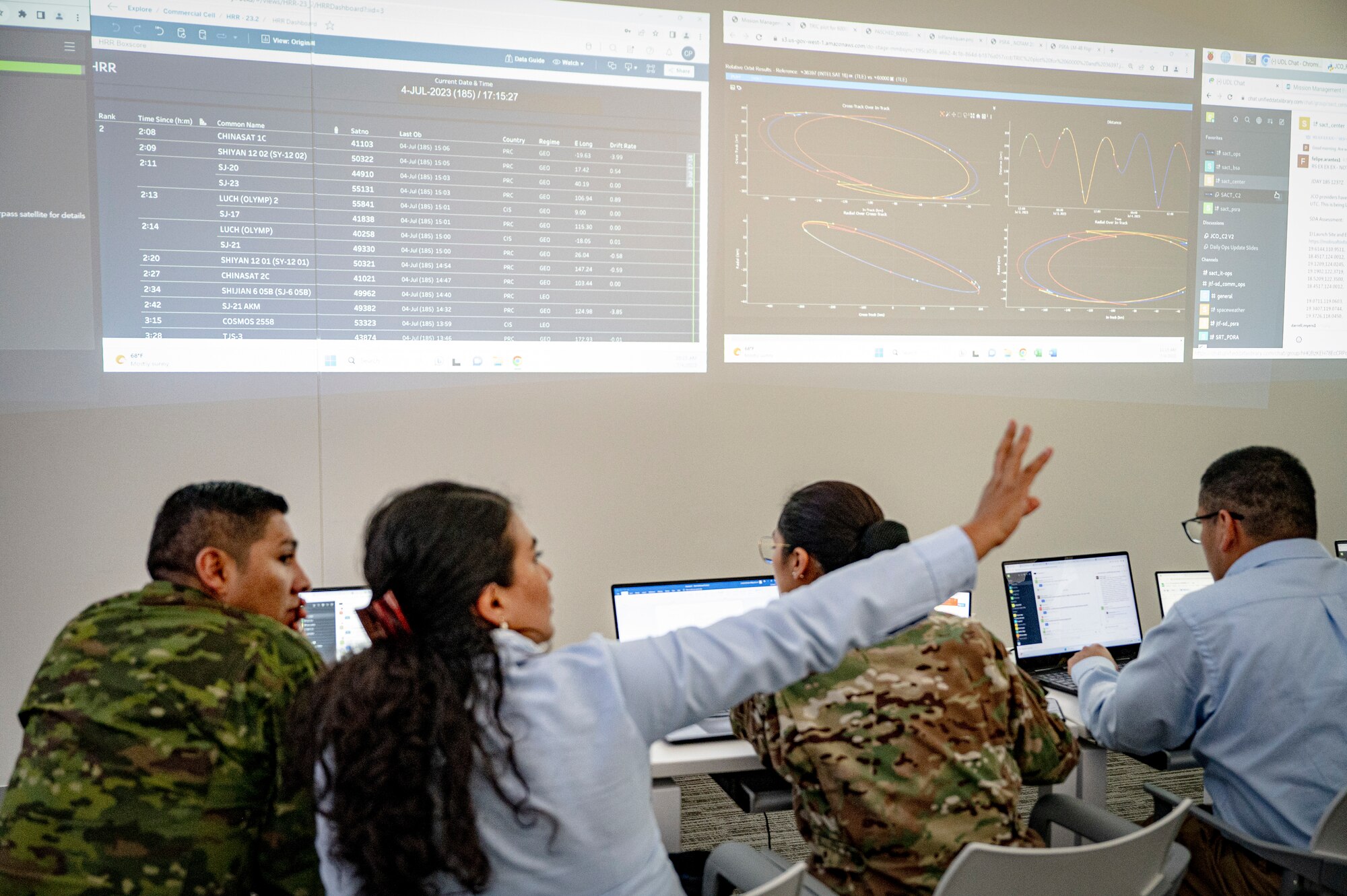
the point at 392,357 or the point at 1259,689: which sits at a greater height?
the point at 392,357

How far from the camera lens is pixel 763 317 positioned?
3.28 m

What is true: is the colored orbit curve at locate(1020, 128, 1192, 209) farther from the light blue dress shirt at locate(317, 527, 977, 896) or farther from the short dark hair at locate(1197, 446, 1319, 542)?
the light blue dress shirt at locate(317, 527, 977, 896)

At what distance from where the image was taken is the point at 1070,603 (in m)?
2.87

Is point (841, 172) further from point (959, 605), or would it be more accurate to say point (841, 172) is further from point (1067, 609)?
point (1067, 609)

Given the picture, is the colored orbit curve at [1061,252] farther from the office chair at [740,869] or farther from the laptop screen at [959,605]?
the office chair at [740,869]

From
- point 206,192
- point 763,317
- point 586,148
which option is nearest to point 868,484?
point 763,317

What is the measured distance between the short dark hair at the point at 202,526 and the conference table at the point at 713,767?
2.74 ft

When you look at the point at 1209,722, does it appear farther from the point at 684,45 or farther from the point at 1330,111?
the point at 1330,111

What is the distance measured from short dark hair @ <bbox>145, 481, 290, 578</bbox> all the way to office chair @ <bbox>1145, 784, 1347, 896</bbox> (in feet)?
5.55

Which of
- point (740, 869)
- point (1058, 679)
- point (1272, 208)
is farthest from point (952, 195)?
point (740, 869)

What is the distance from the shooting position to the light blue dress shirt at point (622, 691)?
3.42ft

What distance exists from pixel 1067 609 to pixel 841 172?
1617 millimetres

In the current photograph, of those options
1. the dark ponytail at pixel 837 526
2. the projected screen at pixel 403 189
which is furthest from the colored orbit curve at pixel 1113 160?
the dark ponytail at pixel 837 526

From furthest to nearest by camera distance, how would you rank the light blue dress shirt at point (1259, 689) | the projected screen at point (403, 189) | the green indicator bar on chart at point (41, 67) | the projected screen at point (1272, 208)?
the projected screen at point (1272, 208) → the projected screen at point (403, 189) → the green indicator bar on chart at point (41, 67) → the light blue dress shirt at point (1259, 689)
